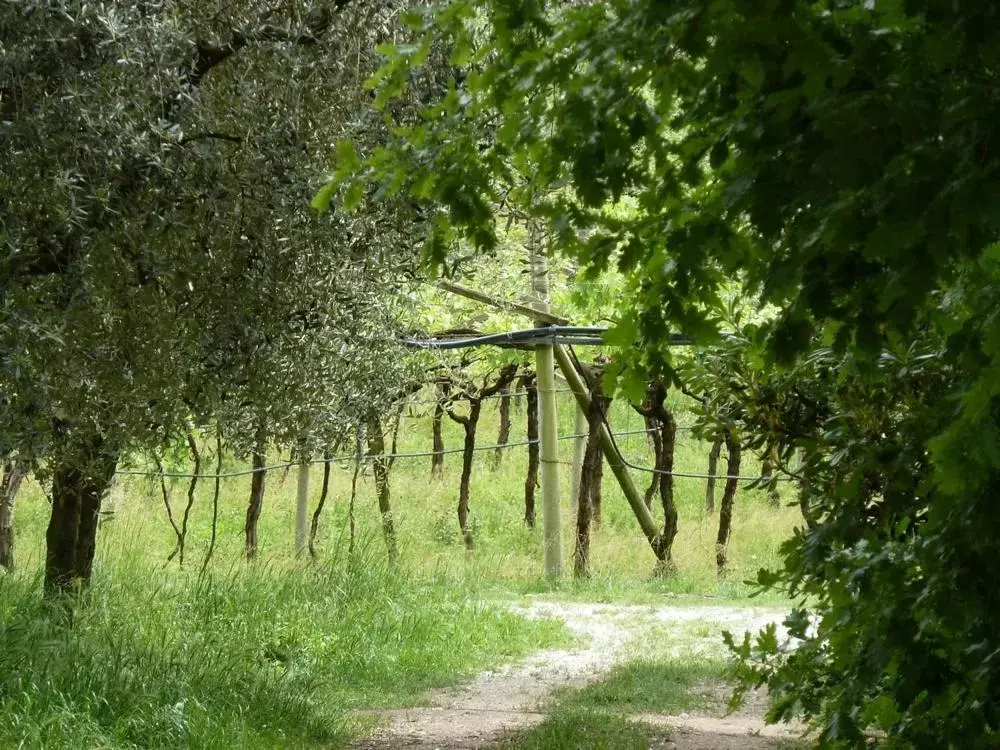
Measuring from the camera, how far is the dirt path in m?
6.76

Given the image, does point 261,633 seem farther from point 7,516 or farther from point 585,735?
point 7,516

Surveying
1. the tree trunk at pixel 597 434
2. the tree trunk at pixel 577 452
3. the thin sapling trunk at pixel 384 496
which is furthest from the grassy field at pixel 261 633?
the tree trunk at pixel 577 452

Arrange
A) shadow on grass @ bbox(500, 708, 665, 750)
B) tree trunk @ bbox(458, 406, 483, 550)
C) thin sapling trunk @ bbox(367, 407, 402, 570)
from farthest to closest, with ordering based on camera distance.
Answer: tree trunk @ bbox(458, 406, 483, 550) < thin sapling trunk @ bbox(367, 407, 402, 570) < shadow on grass @ bbox(500, 708, 665, 750)

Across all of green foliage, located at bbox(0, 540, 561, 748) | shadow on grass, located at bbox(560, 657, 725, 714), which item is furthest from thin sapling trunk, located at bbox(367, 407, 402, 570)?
shadow on grass, located at bbox(560, 657, 725, 714)

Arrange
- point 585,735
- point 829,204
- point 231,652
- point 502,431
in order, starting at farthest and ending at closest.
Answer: point 502,431, point 231,652, point 585,735, point 829,204

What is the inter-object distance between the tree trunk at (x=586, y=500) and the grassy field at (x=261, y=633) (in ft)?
1.10

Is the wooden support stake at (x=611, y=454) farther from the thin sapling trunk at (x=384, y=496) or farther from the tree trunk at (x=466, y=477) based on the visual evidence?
the thin sapling trunk at (x=384, y=496)

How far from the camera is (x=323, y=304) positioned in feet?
19.5

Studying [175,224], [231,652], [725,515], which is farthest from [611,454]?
[175,224]

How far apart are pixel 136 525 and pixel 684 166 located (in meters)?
14.4

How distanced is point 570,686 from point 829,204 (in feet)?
22.8

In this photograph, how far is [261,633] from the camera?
8.39 m

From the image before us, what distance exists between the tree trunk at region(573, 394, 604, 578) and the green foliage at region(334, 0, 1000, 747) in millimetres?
12053

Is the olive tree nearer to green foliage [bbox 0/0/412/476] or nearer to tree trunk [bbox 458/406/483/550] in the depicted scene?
green foliage [bbox 0/0/412/476]
